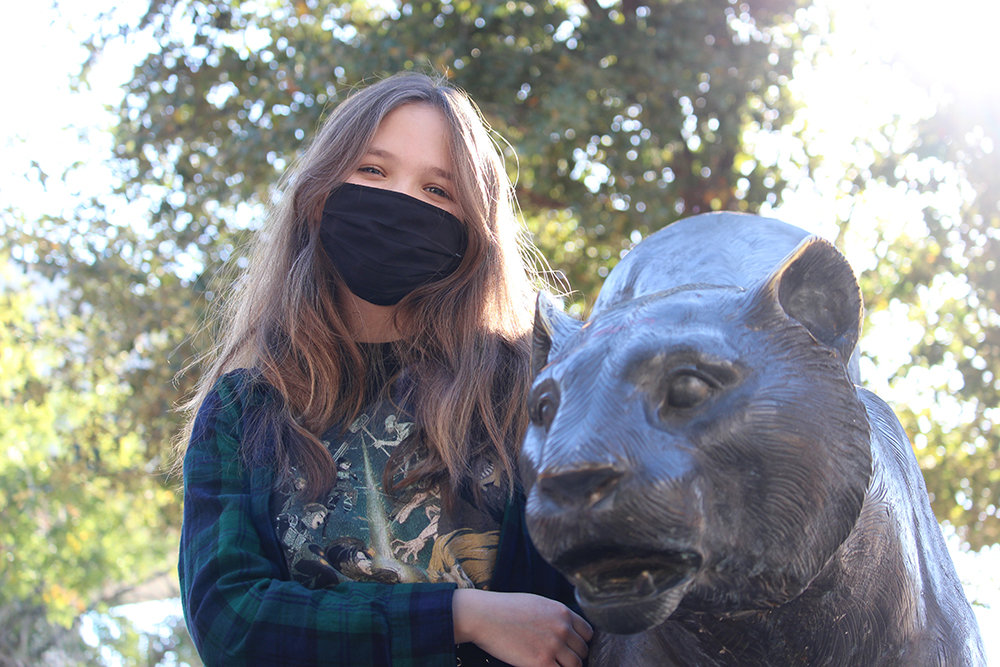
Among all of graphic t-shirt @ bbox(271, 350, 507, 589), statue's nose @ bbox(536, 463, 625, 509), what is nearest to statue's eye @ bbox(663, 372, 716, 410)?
statue's nose @ bbox(536, 463, 625, 509)

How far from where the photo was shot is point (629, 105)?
6.64 meters

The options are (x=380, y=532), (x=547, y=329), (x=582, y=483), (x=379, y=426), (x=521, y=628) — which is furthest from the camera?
(x=379, y=426)

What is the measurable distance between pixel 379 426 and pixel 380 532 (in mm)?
270

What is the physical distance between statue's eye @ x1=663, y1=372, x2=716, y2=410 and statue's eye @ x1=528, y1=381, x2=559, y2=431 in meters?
0.13

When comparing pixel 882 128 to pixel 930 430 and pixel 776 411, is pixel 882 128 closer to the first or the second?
pixel 930 430

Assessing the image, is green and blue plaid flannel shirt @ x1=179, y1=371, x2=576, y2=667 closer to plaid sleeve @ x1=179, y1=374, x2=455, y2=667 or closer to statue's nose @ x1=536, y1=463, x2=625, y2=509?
plaid sleeve @ x1=179, y1=374, x2=455, y2=667

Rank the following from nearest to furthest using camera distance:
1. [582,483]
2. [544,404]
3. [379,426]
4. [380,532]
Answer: [582,483], [544,404], [380,532], [379,426]

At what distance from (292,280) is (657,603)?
159cm

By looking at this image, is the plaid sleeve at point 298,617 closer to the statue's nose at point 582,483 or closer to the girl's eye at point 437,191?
the statue's nose at point 582,483

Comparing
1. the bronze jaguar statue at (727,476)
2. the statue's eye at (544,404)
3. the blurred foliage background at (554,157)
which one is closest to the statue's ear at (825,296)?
the bronze jaguar statue at (727,476)

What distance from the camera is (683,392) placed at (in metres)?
1.01

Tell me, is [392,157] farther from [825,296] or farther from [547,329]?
[825,296]

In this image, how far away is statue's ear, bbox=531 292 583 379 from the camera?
47.3 inches

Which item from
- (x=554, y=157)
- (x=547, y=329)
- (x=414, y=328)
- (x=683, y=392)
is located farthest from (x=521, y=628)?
(x=554, y=157)
